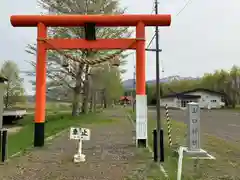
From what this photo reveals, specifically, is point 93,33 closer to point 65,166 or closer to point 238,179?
point 65,166

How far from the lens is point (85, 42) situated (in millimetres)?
12234

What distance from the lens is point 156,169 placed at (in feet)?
26.3

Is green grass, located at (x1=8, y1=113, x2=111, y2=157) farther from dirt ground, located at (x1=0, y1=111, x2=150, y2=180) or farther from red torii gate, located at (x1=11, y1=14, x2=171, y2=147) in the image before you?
dirt ground, located at (x1=0, y1=111, x2=150, y2=180)

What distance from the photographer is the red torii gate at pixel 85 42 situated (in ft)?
39.3

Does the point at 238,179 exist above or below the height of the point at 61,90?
below

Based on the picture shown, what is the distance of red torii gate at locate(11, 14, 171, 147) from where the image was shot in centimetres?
1199

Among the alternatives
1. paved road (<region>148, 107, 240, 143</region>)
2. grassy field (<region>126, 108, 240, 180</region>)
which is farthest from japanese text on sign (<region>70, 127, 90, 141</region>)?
paved road (<region>148, 107, 240, 143</region>)

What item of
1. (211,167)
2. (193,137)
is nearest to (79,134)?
(193,137)

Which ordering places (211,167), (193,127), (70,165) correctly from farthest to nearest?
(193,127), (70,165), (211,167)

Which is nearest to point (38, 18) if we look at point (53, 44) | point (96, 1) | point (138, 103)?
point (53, 44)

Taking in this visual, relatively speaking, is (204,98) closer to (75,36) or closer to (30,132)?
(75,36)

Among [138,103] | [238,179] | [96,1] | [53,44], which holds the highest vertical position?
[96,1]

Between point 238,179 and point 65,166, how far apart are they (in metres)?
4.28

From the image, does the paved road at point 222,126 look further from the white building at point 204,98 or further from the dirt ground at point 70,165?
the white building at point 204,98
